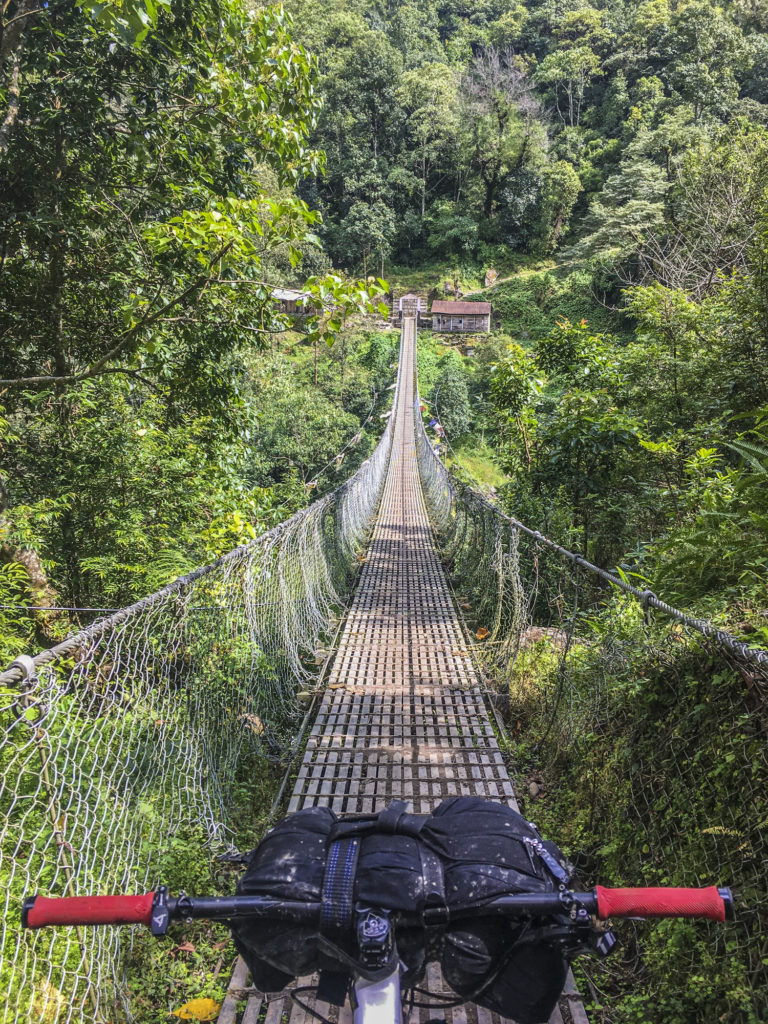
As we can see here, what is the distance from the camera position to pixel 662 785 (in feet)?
4.54

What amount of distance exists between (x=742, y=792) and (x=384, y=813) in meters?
0.88

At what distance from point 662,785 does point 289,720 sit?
168cm

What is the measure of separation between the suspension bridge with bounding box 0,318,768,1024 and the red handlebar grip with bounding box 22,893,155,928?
0.37m

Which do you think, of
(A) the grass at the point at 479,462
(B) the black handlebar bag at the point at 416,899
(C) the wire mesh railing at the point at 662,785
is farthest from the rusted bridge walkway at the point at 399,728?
(A) the grass at the point at 479,462

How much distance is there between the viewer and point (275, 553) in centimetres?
275

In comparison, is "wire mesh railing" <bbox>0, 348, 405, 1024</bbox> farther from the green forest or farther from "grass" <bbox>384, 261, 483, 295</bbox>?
"grass" <bbox>384, 261, 483, 295</bbox>

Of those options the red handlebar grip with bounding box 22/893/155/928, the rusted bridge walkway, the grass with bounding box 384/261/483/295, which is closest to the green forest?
the rusted bridge walkway

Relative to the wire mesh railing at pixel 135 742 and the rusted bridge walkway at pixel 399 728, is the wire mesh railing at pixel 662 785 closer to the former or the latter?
the rusted bridge walkway at pixel 399 728

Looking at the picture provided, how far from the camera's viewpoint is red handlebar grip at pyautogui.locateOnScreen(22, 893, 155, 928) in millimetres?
612

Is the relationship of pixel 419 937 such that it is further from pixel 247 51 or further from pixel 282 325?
pixel 247 51

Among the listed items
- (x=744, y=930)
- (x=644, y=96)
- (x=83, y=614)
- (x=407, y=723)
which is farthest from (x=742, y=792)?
(x=644, y=96)

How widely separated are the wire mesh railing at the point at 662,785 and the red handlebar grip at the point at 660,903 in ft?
1.71

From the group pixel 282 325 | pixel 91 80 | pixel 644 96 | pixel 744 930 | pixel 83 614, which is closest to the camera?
pixel 744 930

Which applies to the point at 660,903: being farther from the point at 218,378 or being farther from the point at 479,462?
the point at 479,462
